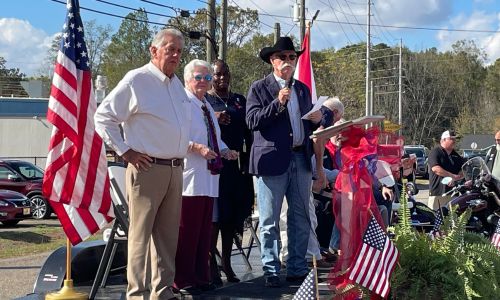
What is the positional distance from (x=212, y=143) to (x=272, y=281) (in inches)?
43.0

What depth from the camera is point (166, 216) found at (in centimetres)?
467

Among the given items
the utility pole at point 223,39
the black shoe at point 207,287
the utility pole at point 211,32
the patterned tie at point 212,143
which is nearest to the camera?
the black shoe at point 207,287

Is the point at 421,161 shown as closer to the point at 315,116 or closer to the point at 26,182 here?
the point at 26,182

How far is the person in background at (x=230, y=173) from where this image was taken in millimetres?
5742

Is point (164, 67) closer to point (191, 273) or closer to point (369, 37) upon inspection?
point (191, 273)

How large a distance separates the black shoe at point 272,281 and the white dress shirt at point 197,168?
2.34ft

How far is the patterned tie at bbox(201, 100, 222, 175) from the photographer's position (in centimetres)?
525

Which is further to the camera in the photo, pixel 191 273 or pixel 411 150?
pixel 411 150

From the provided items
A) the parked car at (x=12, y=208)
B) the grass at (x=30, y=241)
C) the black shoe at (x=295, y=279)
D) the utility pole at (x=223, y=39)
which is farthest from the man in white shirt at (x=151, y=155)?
the utility pole at (x=223, y=39)

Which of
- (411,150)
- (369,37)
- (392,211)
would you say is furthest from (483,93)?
(392,211)

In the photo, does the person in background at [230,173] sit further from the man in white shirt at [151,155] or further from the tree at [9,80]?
the tree at [9,80]

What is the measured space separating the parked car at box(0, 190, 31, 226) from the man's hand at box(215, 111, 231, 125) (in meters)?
11.8

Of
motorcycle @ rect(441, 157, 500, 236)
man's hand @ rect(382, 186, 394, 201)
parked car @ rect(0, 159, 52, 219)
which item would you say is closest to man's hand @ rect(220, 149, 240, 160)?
man's hand @ rect(382, 186, 394, 201)

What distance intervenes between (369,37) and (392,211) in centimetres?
4719
